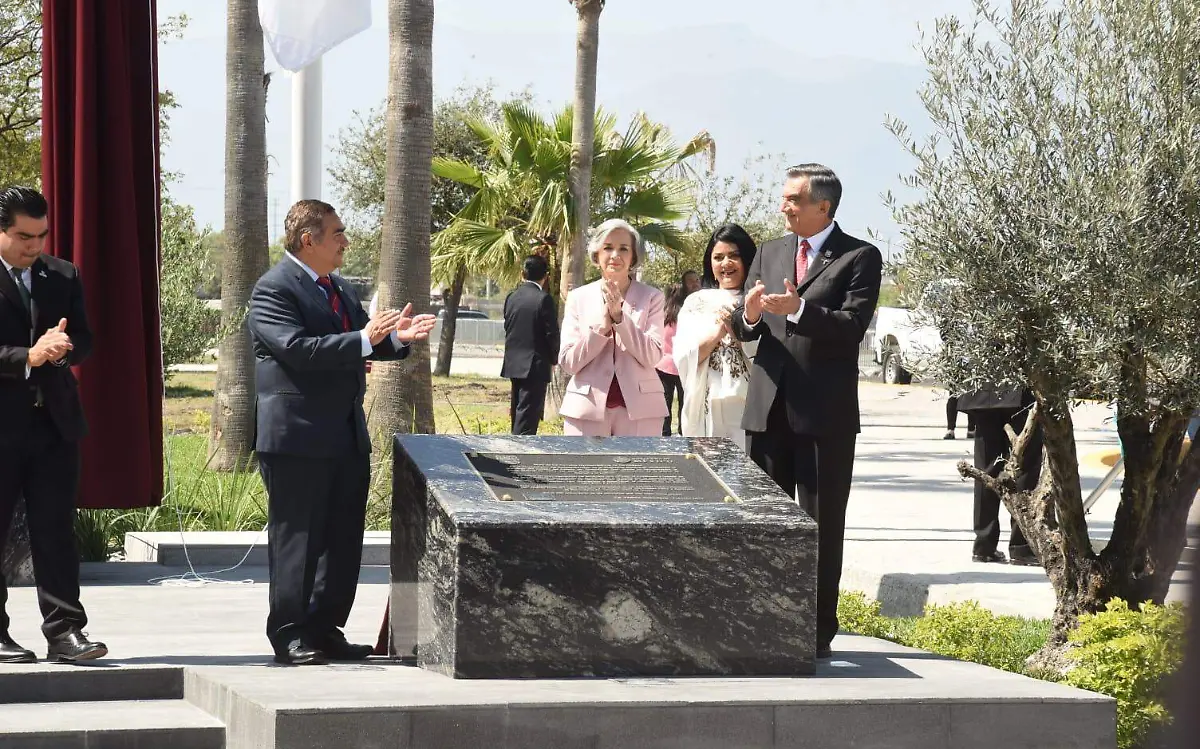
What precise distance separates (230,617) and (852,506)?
7595 millimetres

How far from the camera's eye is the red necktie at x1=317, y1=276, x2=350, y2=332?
6383mm

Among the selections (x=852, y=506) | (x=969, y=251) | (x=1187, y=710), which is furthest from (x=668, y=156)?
(x=1187, y=710)

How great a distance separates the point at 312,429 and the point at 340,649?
3.05ft

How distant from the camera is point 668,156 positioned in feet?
82.5

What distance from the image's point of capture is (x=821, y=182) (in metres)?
6.53

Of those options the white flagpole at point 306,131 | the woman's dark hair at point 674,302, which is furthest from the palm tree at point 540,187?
the white flagpole at point 306,131

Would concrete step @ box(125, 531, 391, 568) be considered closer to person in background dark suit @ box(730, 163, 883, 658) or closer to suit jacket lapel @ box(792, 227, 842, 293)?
person in background dark suit @ box(730, 163, 883, 658)

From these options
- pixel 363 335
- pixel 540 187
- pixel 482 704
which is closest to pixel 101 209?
pixel 363 335

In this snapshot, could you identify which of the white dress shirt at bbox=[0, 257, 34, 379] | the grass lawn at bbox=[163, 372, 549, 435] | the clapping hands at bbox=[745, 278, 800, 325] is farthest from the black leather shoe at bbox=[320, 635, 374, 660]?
the grass lawn at bbox=[163, 372, 549, 435]

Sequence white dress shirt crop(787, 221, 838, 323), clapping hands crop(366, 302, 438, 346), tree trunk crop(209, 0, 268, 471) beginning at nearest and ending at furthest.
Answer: clapping hands crop(366, 302, 438, 346), white dress shirt crop(787, 221, 838, 323), tree trunk crop(209, 0, 268, 471)

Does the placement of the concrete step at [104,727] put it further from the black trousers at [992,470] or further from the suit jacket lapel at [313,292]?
the black trousers at [992,470]

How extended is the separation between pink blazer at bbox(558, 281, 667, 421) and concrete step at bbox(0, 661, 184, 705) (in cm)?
247

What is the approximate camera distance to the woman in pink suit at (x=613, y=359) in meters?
7.72

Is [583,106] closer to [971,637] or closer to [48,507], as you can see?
[971,637]
